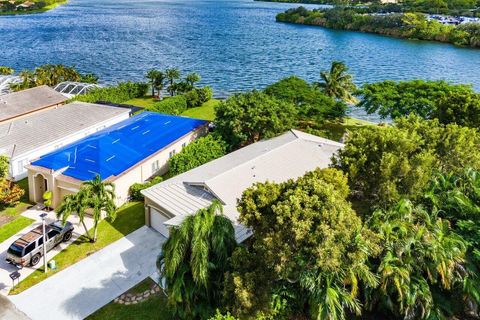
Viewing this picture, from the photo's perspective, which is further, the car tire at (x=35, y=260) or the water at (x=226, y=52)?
the water at (x=226, y=52)

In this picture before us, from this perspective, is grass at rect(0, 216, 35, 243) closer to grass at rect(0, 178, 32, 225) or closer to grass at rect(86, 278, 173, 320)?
grass at rect(0, 178, 32, 225)

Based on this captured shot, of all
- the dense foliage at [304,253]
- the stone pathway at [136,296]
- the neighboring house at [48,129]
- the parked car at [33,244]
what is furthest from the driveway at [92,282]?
the neighboring house at [48,129]

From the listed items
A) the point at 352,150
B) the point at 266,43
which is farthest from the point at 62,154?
the point at 266,43

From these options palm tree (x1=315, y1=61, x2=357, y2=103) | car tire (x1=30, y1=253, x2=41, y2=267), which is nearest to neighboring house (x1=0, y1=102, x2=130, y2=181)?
car tire (x1=30, y1=253, x2=41, y2=267)

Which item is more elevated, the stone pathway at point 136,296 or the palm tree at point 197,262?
the palm tree at point 197,262

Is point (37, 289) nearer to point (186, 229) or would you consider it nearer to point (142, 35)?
point (186, 229)

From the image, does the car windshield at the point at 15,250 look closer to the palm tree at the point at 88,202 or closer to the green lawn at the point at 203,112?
the palm tree at the point at 88,202
